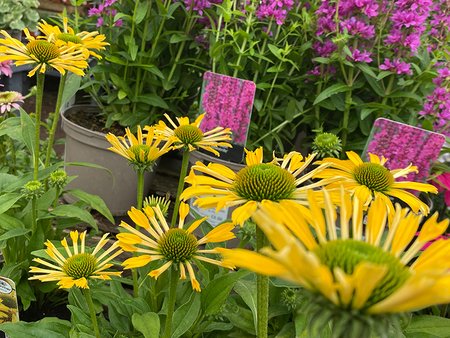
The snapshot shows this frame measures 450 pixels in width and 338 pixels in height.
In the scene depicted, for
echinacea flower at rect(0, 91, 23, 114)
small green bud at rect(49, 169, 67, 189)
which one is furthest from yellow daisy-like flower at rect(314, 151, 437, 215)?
echinacea flower at rect(0, 91, 23, 114)

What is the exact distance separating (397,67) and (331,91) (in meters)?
0.17

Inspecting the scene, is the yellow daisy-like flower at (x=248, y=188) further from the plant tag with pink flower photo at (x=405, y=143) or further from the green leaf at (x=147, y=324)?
the plant tag with pink flower photo at (x=405, y=143)

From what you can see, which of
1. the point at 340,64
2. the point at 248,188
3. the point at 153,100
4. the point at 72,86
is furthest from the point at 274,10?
the point at 248,188

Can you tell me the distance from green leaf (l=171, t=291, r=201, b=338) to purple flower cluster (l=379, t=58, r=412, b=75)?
80 cm

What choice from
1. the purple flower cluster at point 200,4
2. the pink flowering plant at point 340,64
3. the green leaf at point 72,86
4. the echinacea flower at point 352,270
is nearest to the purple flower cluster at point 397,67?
the pink flowering plant at point 340,64

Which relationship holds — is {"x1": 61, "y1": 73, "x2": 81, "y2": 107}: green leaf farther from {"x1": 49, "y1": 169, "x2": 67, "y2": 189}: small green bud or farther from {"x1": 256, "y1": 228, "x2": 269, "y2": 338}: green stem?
{"x1": 256, "y1": 228, "x2": 269, "y2": 338}: green stem

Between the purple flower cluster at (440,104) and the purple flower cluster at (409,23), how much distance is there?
0.31 ft

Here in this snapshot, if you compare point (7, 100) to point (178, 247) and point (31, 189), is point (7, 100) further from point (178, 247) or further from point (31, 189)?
point (178, 247)

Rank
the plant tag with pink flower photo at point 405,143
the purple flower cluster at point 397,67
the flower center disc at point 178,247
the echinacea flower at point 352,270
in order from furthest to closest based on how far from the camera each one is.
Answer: the purple flower cluster at point 397,67
the plant tag with pink flower photo at point 405,143
the flower center disc at point 178,247
the echinacea flower at point 352,270

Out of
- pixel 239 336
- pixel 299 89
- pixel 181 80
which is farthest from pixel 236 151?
pixel 239 336

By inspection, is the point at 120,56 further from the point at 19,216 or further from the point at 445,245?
the point at 445,245

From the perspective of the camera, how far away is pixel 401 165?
1064 millimetres

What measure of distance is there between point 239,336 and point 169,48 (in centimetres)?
104

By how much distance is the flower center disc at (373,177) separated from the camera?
61 cm
